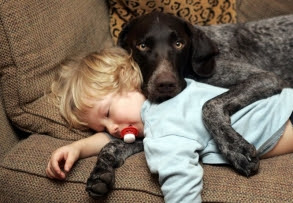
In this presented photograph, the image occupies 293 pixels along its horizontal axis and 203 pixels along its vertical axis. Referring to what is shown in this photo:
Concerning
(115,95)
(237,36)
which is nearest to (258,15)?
(237,36)

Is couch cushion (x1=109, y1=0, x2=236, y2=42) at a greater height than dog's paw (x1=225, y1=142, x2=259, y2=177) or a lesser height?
greater

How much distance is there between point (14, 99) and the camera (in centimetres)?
205

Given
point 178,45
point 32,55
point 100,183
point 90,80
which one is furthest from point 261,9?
point 100,183

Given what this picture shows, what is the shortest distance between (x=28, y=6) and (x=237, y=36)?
1516 mm

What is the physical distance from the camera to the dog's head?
1.99m

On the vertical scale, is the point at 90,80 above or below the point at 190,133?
above

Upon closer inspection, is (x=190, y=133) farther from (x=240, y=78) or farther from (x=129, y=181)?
(x=240, y=78)

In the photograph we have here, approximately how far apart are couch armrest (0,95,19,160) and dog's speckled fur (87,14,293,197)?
0.57m

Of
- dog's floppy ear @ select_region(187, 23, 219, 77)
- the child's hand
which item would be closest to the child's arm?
the child's hand

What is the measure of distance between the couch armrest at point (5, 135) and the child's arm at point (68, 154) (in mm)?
422

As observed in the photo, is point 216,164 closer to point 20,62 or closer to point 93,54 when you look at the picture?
point 93,54

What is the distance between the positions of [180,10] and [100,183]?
5.65ft

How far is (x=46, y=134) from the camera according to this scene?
2.13 metres

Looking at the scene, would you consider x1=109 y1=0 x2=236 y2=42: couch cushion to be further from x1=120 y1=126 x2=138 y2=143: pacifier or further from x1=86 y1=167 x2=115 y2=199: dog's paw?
x1=86 y1=167 x2=115 y2=199: dog's paw
